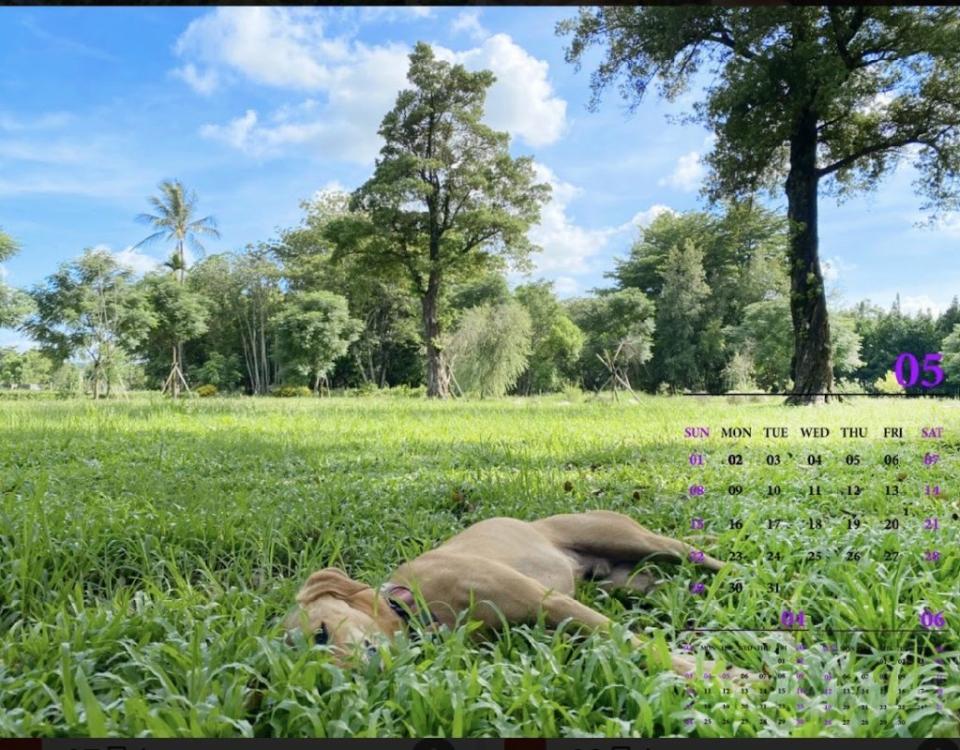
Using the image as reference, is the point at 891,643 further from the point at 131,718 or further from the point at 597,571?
the point at 131,718

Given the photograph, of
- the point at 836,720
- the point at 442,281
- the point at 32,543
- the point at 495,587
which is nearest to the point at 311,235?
the point at 442,281

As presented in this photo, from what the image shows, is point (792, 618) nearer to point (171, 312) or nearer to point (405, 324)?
point (405, 324)

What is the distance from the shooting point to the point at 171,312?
192 centimetres

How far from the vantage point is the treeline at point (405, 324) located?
184 centimetres

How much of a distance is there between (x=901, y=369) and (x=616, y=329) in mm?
700

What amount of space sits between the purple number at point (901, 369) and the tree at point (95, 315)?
6.54ft

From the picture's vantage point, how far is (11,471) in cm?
279

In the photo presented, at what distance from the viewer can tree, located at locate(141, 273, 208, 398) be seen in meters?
1.92

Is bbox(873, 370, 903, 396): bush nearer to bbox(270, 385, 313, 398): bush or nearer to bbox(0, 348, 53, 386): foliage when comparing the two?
bbox(270, 385, 313, 398): bush

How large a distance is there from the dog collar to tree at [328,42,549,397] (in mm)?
633

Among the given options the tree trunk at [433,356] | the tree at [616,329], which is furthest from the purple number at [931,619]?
the tree trunk at [433,356]

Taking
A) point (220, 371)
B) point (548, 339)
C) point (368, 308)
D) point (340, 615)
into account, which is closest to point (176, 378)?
point (220, 371)

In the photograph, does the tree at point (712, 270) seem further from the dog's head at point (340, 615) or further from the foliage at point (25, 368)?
the foliage at point (25, 368)
